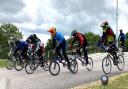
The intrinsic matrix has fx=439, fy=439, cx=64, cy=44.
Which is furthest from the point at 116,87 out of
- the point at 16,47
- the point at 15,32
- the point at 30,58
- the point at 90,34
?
the point at 90,34

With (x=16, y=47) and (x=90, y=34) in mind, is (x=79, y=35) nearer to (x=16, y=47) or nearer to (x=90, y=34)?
(x=16, y=47)

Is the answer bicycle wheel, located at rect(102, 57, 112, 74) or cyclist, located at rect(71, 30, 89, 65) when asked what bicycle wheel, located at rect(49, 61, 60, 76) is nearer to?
cyclist, located at rect(71, 30, 89, 65)

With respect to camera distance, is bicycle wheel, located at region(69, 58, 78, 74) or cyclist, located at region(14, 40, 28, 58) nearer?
bicycle wheel, located at region(69, 58, 78, 74)

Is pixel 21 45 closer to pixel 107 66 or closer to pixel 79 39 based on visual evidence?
pixel 79 39

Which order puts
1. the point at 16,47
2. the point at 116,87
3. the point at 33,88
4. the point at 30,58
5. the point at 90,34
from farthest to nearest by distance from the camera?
Result: the point at 90,34 → the point at 16,47 → the point at 30,58 → the point at 33,88 → the point at 116,87

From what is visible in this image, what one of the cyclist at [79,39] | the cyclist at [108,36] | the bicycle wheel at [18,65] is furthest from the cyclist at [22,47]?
the cyclist at [108,36]

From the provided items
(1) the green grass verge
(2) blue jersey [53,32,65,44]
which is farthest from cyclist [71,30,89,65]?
(1) the green grass verge

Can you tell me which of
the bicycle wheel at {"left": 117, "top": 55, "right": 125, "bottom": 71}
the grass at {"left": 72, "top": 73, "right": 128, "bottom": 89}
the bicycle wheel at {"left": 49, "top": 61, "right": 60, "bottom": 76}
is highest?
the bicycle wheel at {"left": 117, "top": 55, "right": 125, "bottom": 71}

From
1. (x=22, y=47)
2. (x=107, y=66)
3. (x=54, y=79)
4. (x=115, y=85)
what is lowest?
(x=115, y=85)

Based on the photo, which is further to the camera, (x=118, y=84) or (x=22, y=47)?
(x=22, y=47)

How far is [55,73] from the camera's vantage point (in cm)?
1872

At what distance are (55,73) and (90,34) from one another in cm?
12206

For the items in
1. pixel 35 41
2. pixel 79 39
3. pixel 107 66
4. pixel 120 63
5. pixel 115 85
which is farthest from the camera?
pixel 35 41

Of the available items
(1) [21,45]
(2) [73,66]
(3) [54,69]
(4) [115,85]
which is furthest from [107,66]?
(1) [21,45]
